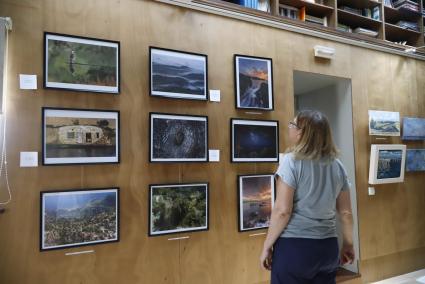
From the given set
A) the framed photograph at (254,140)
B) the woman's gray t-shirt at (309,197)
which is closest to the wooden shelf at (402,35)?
the framed photograph at (254,140)

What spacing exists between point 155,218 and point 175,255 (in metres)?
0.38

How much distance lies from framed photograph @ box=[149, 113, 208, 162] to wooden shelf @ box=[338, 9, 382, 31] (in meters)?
2.52

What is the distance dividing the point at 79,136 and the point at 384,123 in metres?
3.60

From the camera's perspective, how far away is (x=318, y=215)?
1.56 meters

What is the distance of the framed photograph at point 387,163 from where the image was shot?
3.63 metres

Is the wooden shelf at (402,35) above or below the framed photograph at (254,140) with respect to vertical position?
above

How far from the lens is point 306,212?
155 cm

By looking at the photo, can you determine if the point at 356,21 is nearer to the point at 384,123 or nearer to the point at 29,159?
the point at 384,123

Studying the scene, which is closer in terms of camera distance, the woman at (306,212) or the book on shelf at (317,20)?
the woman at (306,212)

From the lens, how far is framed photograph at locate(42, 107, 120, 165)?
6.97ft

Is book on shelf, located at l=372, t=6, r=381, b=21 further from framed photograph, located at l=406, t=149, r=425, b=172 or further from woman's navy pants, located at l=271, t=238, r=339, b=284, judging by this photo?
woman's navy pants, located at l=271, t=238, r=339, b=284

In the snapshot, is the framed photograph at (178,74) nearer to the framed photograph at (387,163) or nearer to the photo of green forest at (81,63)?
the photo of green forest at (81,63)

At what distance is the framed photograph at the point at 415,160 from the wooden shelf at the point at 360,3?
2032 millimetres

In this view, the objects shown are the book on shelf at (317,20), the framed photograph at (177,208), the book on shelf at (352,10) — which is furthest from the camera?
the book on shelf at (352,10)
